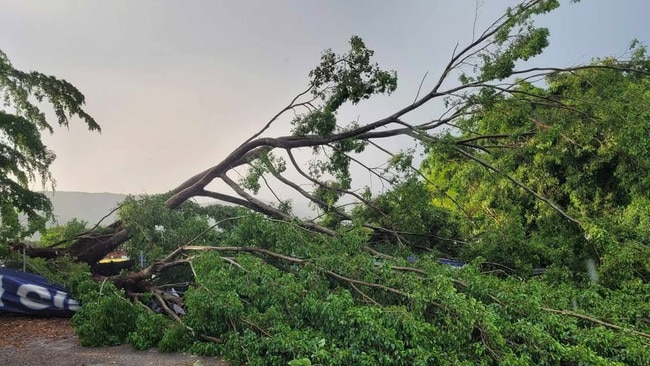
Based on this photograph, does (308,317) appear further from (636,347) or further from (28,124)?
(28,124)

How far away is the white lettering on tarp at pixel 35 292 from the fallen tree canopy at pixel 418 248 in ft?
1.84

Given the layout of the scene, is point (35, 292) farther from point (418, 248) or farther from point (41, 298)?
point (418, 248)

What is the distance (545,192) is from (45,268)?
1060cm

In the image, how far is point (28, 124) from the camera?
7.51 m

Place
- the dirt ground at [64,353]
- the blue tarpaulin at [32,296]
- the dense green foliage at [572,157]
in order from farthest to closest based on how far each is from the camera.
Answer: the blue tarpaulin at [32,296] → the dense green foliage at [572,157] → the dirt ground at [64,353]

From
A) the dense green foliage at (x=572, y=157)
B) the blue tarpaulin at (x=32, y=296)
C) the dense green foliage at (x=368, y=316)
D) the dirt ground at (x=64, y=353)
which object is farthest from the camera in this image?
the blue tarpaulin at (x=32, y=296)

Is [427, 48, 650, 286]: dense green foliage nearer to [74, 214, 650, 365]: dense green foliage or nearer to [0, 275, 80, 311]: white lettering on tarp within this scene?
A: [74, 214, 650, 365]: dense green foliage

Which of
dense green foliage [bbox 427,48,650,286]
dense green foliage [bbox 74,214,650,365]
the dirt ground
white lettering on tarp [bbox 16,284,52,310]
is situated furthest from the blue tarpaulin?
dense green foliage [bbox 427,48,650,286]

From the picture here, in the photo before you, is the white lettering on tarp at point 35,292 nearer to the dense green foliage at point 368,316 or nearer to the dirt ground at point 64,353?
the dirt ground at point 64,353

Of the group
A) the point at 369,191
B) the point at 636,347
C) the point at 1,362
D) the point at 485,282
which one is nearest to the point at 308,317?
the point at 485,282

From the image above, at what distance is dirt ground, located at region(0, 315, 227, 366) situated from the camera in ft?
16.2

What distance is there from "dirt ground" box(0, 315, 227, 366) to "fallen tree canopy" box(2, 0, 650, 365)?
0.61 feet

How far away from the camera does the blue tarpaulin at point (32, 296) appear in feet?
25.2

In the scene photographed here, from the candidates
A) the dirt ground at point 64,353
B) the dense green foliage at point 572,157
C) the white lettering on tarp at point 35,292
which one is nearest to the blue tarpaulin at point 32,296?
the white lettering on tarp at point 35,292
